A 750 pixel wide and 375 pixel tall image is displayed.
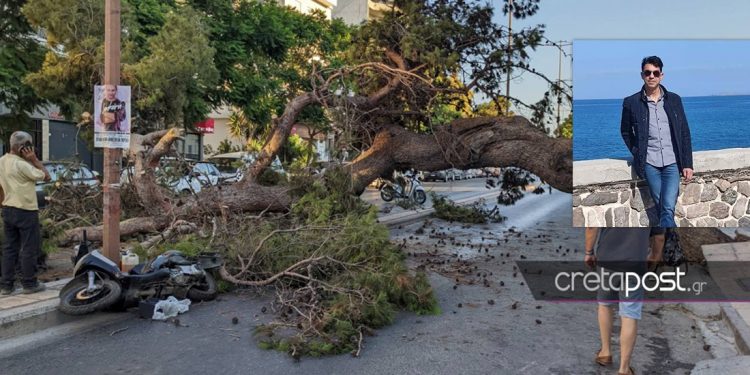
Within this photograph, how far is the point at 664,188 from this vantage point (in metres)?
5.76

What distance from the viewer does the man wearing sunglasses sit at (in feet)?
17.9

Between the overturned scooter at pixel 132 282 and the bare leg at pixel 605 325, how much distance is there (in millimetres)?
4071

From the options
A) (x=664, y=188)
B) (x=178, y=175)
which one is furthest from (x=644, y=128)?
(x=178, y=175)

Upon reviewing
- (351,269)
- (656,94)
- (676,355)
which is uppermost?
(656,94)

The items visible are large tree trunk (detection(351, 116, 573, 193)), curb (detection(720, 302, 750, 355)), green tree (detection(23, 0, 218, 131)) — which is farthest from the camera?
green tree (detection(23, 0, 218, 131))

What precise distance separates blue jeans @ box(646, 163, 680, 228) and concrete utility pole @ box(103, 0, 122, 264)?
5.53 m

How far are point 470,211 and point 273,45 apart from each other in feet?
29.6

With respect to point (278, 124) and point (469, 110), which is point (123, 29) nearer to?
point (278, 124)

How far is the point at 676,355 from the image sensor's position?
5.28m

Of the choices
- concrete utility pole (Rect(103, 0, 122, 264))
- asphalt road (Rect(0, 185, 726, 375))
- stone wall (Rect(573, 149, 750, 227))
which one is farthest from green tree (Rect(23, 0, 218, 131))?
stone wall (Rect(573, 149, 750, 227))

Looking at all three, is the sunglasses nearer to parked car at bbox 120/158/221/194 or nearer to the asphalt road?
the asphalt road

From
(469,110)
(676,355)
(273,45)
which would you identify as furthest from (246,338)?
(273,45)

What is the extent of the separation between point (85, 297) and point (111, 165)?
167cm

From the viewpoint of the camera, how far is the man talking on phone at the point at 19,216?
20.7ft
